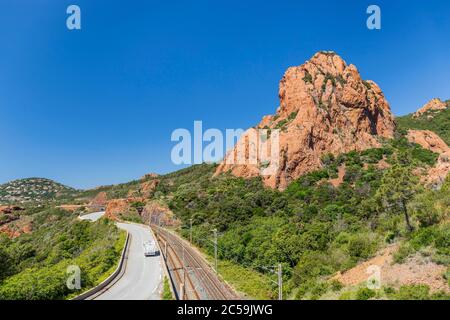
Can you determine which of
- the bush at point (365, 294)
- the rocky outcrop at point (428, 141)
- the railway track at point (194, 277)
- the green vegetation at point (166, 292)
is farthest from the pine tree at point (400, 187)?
the rocky outcrop at point (428, 141)

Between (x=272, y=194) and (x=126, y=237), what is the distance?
34848 millimetres

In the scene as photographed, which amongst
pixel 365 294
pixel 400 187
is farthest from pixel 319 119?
pixel 365 294

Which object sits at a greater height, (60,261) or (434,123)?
(434,123)

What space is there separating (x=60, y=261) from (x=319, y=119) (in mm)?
72238

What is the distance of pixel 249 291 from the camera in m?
34.6

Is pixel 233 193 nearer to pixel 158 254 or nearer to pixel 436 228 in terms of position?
pixel 158 254

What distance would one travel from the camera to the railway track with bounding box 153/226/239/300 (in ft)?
105

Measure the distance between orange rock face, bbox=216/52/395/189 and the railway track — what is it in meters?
37.7

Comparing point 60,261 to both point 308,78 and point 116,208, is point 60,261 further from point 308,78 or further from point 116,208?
point 308,78

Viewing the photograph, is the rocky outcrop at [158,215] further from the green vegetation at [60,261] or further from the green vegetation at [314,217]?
the green vegetation at [60,261]

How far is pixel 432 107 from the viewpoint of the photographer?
15725 cm

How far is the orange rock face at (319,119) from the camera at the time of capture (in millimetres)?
85500

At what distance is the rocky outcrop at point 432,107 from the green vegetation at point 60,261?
499ft
